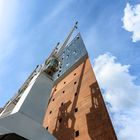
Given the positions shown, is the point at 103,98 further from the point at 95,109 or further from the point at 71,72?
the point at 71,72

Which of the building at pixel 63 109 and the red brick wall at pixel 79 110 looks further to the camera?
the red brick wall at pixel 79 110

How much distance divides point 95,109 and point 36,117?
266 cm

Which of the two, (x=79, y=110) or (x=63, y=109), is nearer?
(x=79, y=110)

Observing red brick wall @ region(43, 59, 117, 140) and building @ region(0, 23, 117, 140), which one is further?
red brick wall @ region(43, 59, 117, 140)

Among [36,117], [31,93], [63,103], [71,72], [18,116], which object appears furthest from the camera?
[71,72]

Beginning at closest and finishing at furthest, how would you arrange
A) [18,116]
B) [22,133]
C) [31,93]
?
[22,133], [18,116], [31,93]

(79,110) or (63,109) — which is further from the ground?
(63,109)

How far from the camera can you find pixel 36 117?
705cm

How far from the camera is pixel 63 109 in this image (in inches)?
425

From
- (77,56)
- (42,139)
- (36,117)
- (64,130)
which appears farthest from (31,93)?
(77,56)

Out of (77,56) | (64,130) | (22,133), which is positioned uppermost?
(77,56)

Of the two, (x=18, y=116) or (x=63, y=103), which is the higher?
(x=63, y=103)

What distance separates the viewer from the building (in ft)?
20.9

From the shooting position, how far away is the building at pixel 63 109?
636 cm
